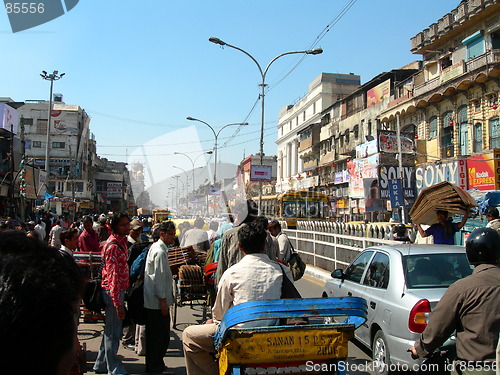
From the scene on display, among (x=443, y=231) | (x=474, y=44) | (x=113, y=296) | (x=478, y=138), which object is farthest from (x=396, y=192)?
(x=474, y=44)

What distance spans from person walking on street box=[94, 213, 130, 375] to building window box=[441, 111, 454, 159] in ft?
94.2

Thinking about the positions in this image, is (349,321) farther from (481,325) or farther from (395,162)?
(395,162)

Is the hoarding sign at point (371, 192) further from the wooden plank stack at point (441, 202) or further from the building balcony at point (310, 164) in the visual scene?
the building balcony at point (310, 164)

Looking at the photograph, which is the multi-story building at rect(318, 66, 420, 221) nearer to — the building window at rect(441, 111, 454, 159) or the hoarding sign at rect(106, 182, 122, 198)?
the building window at rect(441, 111, 454, 159)

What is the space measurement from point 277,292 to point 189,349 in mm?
873

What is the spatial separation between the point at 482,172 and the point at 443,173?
7.43ft

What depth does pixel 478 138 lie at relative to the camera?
27422mm

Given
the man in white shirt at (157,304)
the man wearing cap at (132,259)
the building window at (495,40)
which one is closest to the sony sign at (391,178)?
the building window at (495,40)

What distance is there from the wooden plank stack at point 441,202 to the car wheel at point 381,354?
416 cm

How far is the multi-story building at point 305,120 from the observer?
61.0 m

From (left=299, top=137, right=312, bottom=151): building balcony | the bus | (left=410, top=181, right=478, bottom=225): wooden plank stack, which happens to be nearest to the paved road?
(left=410, top=181, right=478, bottom=225): wooden plank stack

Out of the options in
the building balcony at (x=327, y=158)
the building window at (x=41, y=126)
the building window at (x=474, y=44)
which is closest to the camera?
the building window at (x=474, y=44)

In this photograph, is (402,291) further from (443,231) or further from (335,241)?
(335,241)

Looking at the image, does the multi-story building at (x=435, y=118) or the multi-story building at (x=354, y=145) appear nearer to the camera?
the multi-story building at (x=435, y=118)
